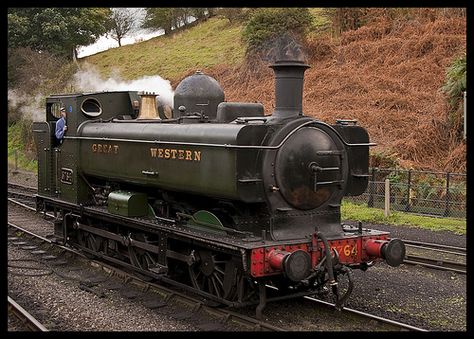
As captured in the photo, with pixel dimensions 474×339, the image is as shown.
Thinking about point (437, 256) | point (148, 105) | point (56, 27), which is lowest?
point (437, 256)

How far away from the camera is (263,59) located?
86.6ft

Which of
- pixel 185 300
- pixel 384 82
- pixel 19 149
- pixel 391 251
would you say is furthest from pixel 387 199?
pixel 19 149

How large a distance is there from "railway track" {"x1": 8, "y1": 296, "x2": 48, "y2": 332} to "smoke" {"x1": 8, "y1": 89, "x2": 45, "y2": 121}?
59.8ft

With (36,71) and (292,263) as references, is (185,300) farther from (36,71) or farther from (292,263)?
(36,71)

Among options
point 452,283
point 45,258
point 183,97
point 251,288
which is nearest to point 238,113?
point 183,97

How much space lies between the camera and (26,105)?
2516 centimetres

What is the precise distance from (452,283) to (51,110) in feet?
25.8

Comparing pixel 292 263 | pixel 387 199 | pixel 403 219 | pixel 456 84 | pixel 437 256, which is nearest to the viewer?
pixel 292 263

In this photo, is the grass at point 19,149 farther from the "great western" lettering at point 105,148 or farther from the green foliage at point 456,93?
the green foliage at point 456,93

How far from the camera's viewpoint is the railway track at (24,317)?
665cm

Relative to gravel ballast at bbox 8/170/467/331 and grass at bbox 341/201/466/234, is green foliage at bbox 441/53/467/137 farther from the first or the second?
gravel ballast at bbox 8/170/467/331

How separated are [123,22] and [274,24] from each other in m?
7.97

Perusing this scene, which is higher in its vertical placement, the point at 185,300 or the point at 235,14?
the point at 235,14

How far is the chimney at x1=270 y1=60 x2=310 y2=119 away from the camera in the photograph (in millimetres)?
7211
